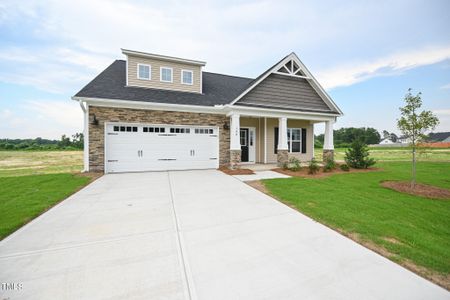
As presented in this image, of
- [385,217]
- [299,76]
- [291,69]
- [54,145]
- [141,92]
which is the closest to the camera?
[385,217]

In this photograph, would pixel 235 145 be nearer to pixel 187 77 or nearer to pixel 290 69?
pixel 187 77

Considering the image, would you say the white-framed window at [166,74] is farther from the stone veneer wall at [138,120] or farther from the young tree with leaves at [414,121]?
the young tree with leaves at [414,121]

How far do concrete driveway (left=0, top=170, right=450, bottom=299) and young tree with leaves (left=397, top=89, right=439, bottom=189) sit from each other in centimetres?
631

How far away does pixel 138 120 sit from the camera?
31.8 feet

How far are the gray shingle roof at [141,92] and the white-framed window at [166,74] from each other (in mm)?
799

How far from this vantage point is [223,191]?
6.21 meters

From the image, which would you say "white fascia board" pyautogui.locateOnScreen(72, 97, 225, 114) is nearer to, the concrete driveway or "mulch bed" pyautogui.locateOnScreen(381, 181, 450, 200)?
the concrete driveway

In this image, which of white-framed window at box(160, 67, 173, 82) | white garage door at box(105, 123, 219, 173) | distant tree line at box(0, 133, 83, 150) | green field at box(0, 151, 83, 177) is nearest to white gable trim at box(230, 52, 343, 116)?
white garage door at box(105, 123, 219, 173)

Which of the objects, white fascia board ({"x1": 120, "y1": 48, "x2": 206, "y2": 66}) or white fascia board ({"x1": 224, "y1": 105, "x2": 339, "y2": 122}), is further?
white fascia board ({"x1": 120, "y1": 48, "x2": 206, "y2": 66})

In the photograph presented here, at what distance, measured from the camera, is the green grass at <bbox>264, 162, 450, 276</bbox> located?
285cm

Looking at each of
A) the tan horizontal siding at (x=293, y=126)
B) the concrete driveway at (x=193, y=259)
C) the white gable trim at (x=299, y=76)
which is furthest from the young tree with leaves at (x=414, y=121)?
the tan horizontal siding at (x=293, y=126)

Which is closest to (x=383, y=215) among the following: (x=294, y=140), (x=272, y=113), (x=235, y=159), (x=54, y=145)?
(x=235, y=159)

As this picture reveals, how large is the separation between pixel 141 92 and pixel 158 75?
66.8 inches

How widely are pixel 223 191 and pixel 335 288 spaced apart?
4318mm
